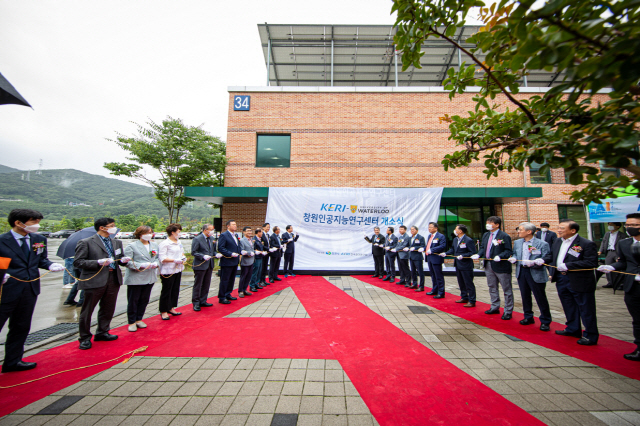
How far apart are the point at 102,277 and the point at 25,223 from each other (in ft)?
3.76

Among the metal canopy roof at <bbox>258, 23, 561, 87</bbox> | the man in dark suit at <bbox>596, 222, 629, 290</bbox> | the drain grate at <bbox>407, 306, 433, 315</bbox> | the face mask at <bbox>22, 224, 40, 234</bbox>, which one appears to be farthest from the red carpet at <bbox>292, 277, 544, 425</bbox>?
the metal canopy roof at <bbox>258, 23, 561, 87</bbox>

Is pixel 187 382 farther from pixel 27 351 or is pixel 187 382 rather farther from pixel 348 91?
pixel 348 91

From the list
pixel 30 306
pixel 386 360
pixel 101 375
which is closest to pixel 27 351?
pixel 30 306

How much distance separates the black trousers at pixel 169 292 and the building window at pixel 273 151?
30.9 ft

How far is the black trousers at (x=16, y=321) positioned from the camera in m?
3.06

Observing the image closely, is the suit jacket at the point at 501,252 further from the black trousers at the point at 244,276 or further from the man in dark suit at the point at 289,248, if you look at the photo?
the man in dark suit at the point at 289,248

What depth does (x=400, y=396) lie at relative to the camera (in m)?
2.54

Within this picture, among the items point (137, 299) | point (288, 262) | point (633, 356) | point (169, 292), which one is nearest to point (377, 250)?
point (288, 262)

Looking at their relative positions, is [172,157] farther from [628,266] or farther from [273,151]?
[628,266]

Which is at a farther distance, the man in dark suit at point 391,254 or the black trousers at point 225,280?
the man in dark suit at point 391,254

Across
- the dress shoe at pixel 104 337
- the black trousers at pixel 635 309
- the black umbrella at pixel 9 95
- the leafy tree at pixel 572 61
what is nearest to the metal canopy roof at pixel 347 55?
the leafy tree at pixel 572 61

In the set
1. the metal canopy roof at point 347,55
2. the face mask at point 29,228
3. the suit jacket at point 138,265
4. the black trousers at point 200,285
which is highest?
the metal canopy roof at point 347,55

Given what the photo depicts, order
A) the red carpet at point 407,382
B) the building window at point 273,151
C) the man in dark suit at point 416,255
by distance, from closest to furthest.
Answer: the red carpet at point 407,382, the man in dark suit at point 416,255, the building window at point 273,151

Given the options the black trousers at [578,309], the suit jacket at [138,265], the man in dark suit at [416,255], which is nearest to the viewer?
the black trousers at [578,309]
